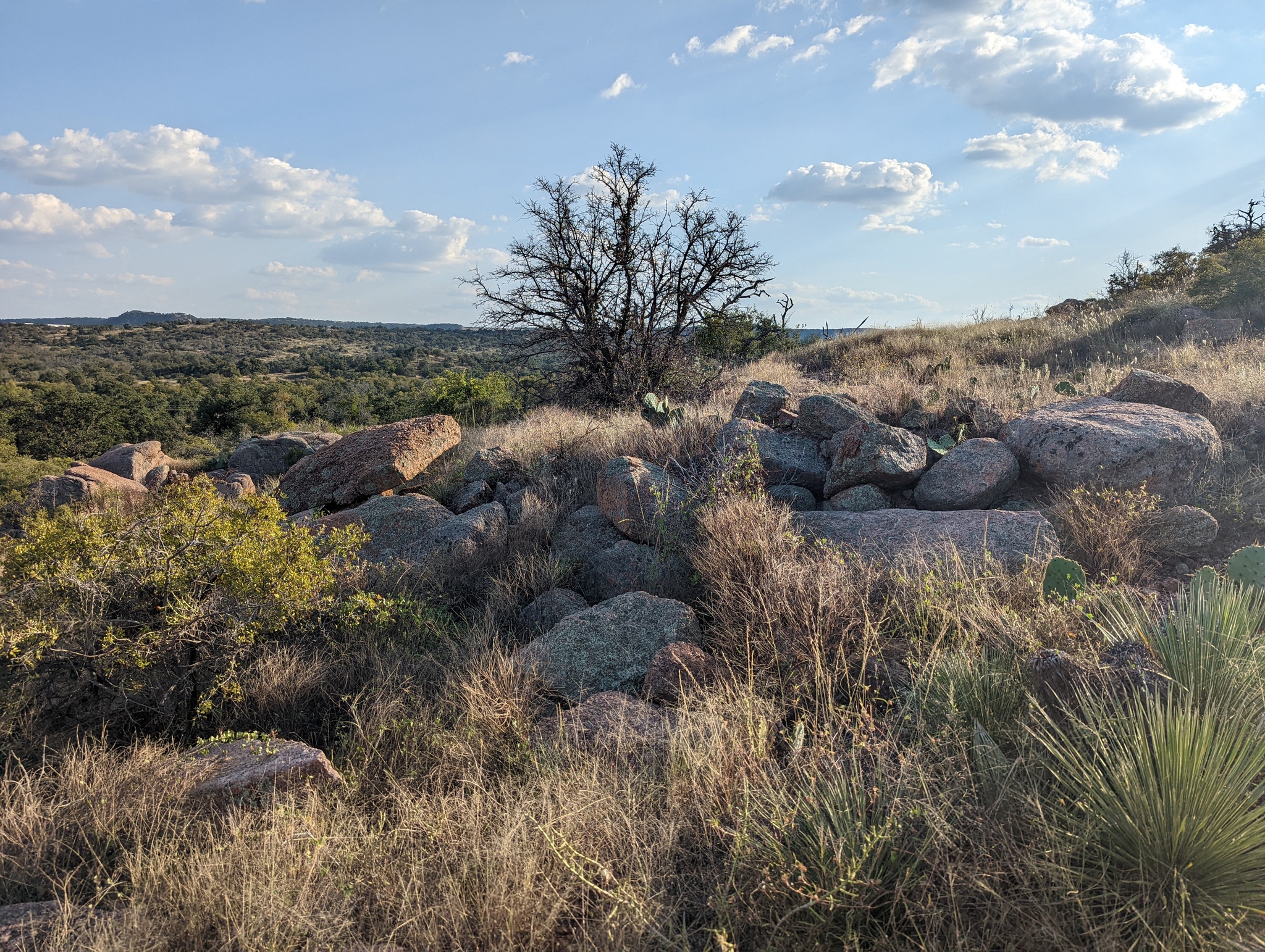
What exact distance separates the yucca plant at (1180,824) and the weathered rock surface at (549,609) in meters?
3.53

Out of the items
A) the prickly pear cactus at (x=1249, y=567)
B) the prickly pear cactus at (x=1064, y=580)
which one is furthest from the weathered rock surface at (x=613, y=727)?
the prickly pear cactus at (x=1249, y=567)

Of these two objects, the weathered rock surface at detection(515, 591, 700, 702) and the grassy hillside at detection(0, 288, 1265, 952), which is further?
the weathered rock surface at detection(515, 591, 700, 702)

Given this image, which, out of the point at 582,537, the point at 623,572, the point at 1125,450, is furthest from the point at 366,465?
the point at 1125,450

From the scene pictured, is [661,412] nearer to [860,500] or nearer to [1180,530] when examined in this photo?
[860,500]

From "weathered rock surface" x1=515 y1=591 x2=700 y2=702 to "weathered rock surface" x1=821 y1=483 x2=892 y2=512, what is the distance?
87.4 inches

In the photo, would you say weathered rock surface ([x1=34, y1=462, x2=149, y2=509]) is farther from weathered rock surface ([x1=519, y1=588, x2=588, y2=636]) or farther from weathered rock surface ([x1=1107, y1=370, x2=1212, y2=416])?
weathered rock surface ([x1=1107, y1=370, x2=1212, y2=416])

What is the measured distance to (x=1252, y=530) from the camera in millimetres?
5312

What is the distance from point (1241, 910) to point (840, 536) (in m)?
3.50

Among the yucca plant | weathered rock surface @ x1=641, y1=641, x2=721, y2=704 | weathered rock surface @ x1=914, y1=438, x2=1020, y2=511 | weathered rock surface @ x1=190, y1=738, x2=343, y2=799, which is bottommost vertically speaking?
weathered rock surface @ x1=190, y1=738, x2=343, y2=799

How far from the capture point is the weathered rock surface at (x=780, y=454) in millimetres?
6496

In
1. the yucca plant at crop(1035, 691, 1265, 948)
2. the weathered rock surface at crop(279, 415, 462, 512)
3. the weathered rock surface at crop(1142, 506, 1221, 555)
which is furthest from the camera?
the weathered rock surface at crop(279, 415, 462, 512)

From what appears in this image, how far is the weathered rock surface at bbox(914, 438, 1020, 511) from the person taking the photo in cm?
581

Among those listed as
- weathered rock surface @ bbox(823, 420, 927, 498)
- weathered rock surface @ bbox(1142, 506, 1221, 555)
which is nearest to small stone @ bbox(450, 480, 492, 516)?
weathered rock surface @ bbox(823, 420, 927, 498)

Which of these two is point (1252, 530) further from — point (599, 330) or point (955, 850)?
point (599, 330)
